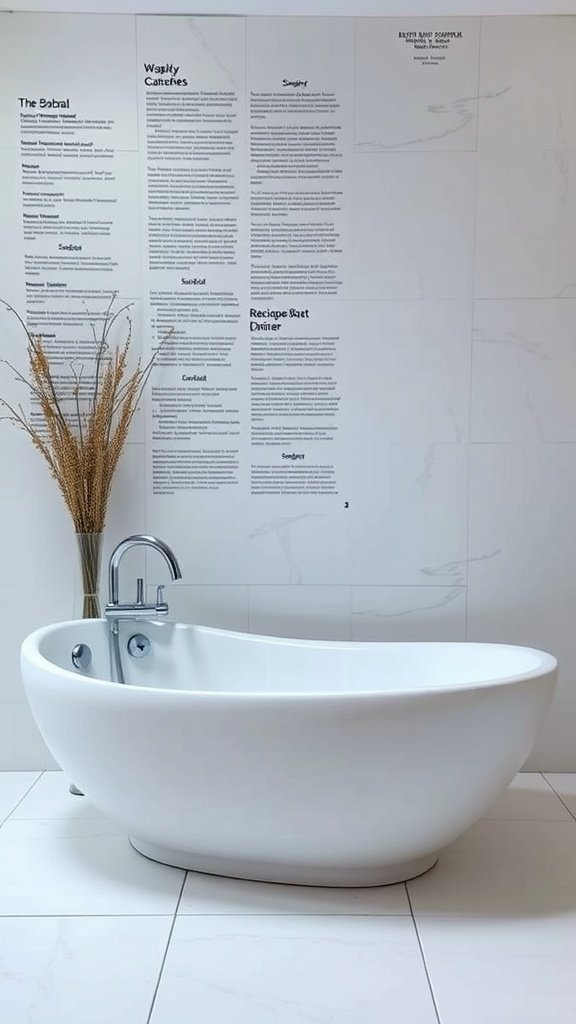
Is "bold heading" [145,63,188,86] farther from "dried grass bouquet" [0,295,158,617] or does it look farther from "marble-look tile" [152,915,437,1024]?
"marble-look tile" [152,915,437,1024]

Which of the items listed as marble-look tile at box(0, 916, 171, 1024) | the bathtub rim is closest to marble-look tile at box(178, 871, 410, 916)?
marble-look tile at box(0, 916, 171, 1024)

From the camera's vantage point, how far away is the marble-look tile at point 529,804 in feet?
9.16

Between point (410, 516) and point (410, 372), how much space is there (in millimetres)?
478

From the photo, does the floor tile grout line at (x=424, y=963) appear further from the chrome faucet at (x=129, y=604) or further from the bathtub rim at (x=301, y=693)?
the chrome faucet at (x=129, y=604)

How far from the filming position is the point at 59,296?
9.96 ft

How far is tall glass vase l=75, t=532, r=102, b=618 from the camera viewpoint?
9.68 ft

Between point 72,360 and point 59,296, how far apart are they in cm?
21

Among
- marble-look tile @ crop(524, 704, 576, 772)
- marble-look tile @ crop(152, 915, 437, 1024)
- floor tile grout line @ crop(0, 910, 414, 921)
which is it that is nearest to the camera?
marble-look tile @ crop(152, 915, 437, 1024)

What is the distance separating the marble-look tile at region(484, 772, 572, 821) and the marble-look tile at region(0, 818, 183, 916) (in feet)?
3.45

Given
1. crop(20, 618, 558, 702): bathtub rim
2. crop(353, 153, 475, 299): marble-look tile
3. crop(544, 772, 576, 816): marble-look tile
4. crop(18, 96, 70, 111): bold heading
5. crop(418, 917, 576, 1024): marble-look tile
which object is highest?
crop(18, 96, 70, 111): bold heading

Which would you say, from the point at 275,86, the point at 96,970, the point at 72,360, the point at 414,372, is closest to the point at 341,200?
the point at 275,86

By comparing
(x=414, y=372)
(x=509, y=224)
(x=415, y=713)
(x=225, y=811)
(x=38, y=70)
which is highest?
(x=38, y=70)

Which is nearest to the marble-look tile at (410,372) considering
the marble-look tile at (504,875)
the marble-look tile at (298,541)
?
the marble-look tile at (298,541)

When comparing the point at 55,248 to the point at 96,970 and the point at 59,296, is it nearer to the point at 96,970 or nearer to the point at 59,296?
the point at 59,296
